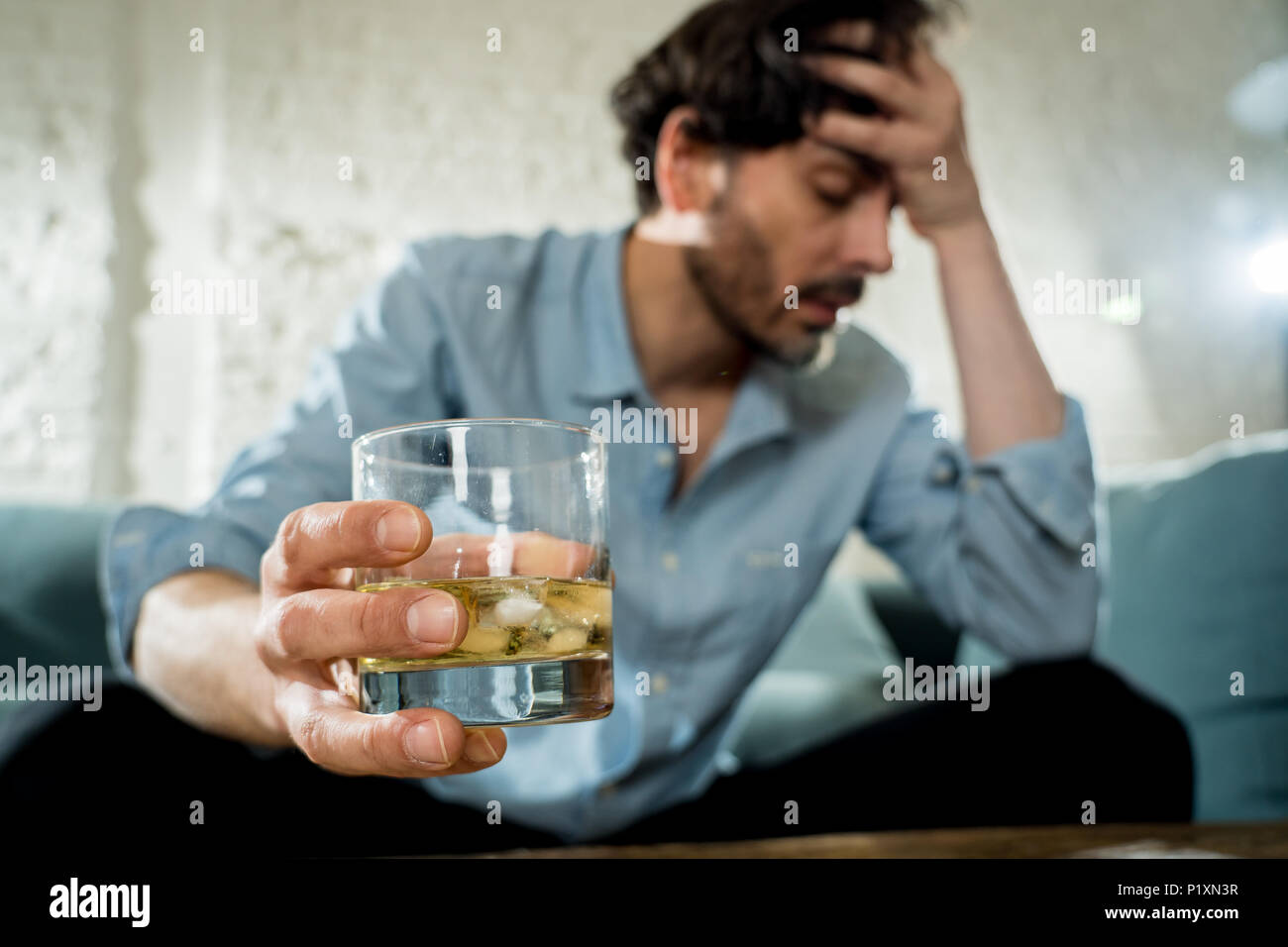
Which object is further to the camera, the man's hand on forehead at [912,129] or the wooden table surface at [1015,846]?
the man's hand on forehead at [912,129]

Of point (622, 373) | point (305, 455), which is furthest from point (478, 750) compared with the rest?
point (622, 373)

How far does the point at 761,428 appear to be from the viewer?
101 centimetres

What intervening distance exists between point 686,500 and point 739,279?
0.28m

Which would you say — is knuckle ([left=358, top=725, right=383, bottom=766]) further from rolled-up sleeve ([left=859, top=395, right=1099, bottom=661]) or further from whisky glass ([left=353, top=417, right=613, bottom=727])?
rolled-up sleeve ([left=859, top=395, right=1099, bottom=661])

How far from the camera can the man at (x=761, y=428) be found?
2.76 ft

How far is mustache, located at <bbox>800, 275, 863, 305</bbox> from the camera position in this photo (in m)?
1.04

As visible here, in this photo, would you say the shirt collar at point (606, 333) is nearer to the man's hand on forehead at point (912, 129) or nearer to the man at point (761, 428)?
the man at point (761, 428)

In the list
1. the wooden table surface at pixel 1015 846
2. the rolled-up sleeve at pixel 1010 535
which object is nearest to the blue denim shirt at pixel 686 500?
the rolled-up sleeve at pixel 1010 535

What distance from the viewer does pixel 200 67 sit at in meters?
1.52

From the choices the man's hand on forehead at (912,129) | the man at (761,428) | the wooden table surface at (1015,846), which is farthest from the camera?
the man's hand on forehead at (912,129)

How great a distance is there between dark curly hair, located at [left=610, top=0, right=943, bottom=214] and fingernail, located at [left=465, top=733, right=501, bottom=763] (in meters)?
0.88

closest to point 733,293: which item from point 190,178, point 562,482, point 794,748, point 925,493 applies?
point 925,493

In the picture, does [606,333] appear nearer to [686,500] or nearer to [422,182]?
[686,500]

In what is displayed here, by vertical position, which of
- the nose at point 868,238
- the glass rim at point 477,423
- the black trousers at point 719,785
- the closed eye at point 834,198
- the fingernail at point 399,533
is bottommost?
the black trousers at point 719,785
